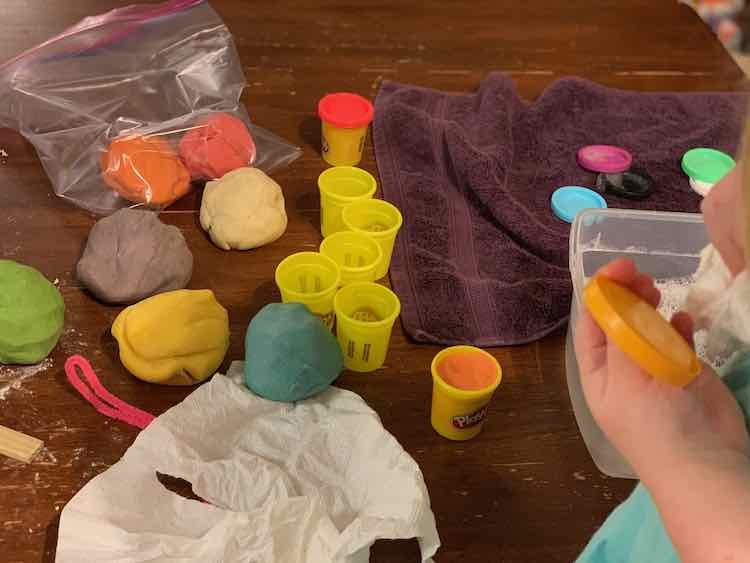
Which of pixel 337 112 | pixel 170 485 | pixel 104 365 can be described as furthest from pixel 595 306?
pixel 337 112

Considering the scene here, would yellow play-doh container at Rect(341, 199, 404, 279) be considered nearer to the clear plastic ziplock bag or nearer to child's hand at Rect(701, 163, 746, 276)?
the clear plastic ziplock bag

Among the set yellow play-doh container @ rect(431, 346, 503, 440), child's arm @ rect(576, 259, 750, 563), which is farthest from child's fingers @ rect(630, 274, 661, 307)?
yellow play-doh container @ rect(431, 346, 503, 440)

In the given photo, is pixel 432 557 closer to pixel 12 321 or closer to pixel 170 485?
pixel 170 485

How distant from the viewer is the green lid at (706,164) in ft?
3.82

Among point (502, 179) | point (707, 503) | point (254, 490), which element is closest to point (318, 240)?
point (502, 179)

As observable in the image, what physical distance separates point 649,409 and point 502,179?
67cm

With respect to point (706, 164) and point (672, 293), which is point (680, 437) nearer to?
point (672, 293)

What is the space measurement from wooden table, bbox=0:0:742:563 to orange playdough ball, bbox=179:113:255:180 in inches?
2.6

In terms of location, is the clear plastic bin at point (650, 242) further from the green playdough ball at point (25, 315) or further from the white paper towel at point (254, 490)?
the green playdough ball at point (25, 315)

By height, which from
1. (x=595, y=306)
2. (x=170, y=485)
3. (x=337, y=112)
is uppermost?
(x=595, y=306)

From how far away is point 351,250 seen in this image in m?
0.96

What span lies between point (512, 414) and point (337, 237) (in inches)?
11.4

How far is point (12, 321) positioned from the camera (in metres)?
0.78

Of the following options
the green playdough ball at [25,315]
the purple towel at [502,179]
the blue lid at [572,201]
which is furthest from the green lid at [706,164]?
the green playdough ball at [25,315]
